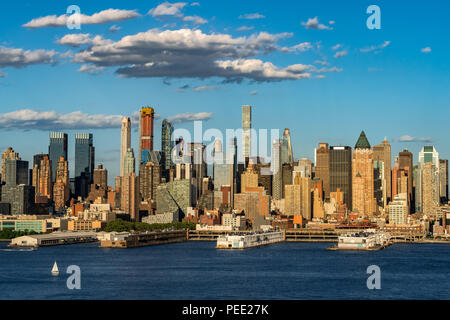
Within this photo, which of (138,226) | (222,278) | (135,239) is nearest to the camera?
(222,278)

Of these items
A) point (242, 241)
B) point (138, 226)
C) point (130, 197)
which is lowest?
point (138, 226)

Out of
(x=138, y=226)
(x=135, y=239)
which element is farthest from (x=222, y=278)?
(x=138, y=226)

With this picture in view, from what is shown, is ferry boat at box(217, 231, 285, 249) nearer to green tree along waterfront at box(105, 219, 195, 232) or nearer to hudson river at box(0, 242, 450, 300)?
hudson river at box(0, 242, 450, 300)

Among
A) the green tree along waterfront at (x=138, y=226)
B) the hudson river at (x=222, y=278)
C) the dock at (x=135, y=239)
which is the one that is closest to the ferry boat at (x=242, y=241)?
the dock at (x=135, y=239)

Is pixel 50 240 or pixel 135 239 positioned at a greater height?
pixel 135 239

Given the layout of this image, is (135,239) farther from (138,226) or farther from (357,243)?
(138,226)

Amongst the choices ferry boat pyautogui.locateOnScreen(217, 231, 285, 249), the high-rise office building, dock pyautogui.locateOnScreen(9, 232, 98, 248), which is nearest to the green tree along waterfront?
dock pyautogui.locateOnScreen(9, 232, 98, 248)

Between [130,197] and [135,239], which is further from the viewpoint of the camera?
[130,197]
